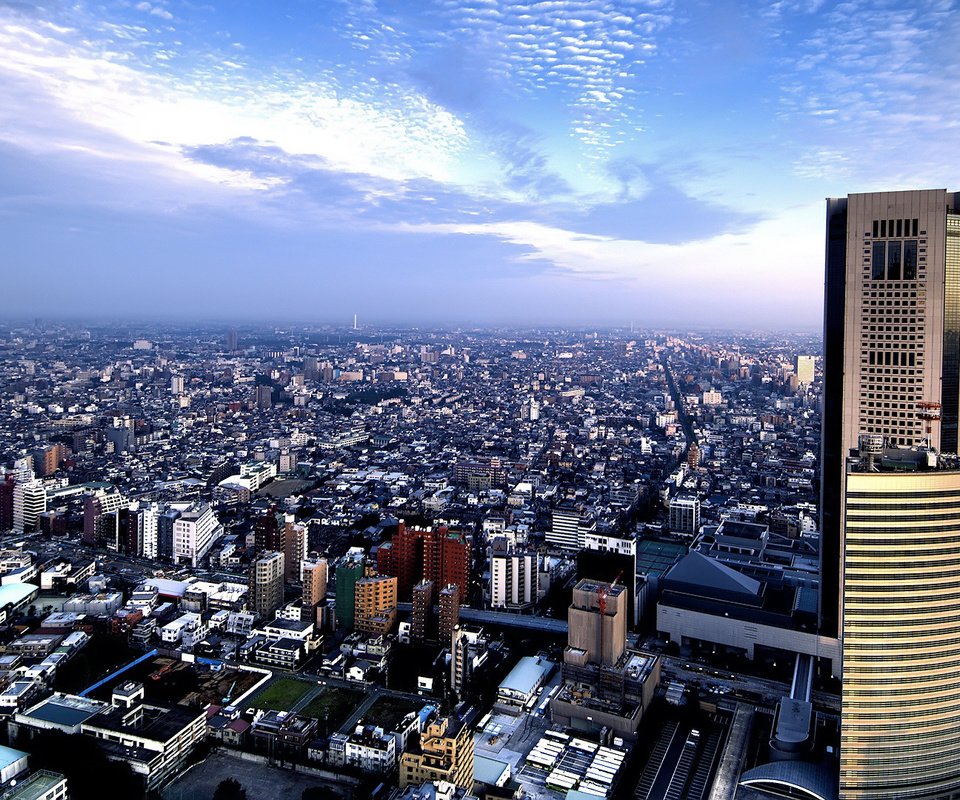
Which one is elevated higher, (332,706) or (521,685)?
(521,685)

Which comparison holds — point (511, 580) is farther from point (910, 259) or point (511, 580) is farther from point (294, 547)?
point (910, 259)

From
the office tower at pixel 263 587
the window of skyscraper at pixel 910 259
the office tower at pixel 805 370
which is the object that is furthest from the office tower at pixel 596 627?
the office tower at pixel 805 370

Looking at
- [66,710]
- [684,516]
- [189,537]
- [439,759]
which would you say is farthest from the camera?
[684,516]

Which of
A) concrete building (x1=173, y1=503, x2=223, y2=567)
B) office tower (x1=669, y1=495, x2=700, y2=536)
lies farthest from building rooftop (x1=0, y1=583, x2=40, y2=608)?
office tower (x1=669, y1=495, x2=700, y2=536)

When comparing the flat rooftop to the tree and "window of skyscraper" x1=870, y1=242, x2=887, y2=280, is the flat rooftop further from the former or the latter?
"window of skyscraper" x1=870, y1=242, x2=887, y2=280

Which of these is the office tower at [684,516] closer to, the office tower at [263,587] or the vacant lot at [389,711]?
the office tower at [263,587]

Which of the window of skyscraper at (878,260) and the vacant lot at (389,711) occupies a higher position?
the window of skyscraper at (878,260)

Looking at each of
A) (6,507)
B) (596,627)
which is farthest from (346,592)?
(6,507)
